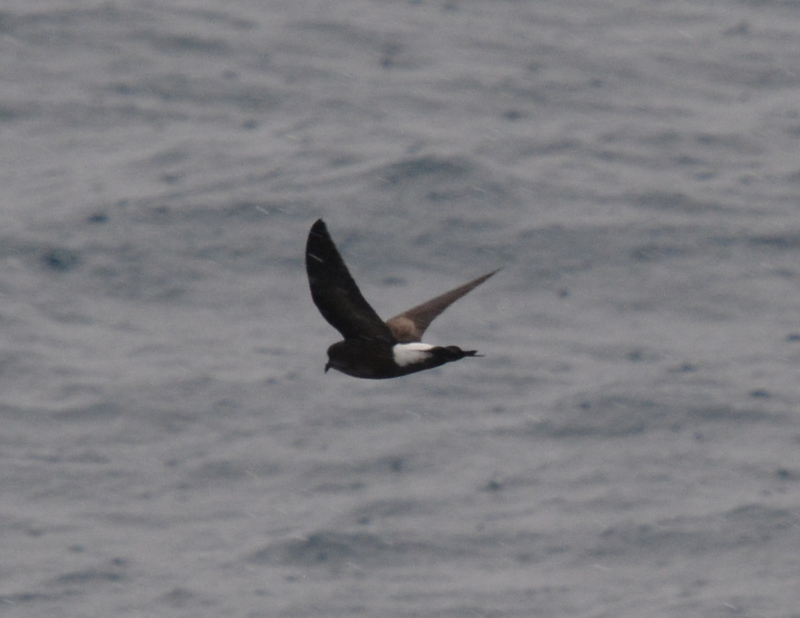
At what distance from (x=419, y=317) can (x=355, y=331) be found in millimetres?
789

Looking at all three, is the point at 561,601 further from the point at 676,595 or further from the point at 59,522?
the point at 59,522

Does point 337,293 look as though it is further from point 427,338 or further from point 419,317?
point 427,338

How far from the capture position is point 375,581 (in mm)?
20703

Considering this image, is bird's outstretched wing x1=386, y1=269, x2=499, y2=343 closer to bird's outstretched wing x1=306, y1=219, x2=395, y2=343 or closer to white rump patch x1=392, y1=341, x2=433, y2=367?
white rump patch x1=392, y1=341, x2=433, y2=367

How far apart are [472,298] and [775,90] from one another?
8.32 metres

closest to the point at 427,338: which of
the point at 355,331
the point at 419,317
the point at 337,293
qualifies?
the point at 419,317

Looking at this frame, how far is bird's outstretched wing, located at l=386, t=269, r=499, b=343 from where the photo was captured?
27.5ft

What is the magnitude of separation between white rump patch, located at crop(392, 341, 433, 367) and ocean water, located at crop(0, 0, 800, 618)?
40.9 ft

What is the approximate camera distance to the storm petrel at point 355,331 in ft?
24.7

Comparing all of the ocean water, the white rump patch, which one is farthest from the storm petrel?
the ocean water

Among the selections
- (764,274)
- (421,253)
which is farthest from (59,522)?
(764,274)

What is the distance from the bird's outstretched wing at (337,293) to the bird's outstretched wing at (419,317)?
1.25ft

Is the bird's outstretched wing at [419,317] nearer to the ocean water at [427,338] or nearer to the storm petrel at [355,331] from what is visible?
the storm petrel at [355,331]

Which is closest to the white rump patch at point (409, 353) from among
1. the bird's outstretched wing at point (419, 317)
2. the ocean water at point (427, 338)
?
the bird's outstretched wing at point (419, 317)
